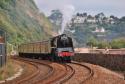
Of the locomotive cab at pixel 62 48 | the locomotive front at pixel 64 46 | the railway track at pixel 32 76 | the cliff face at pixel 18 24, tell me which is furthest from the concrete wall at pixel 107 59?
the cliff face at pixel 18 24

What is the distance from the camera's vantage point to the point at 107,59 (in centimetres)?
4522

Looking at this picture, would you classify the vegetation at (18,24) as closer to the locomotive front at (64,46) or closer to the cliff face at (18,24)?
the cliff face at (18,24)

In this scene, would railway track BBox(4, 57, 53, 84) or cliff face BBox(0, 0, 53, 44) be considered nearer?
railway track BBox(4, 57, 53, 84)

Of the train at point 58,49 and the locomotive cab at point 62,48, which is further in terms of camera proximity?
the train at point 58,49

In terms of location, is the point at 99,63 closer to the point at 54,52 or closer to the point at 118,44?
the point at 54,52

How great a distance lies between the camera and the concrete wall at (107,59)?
4079cm

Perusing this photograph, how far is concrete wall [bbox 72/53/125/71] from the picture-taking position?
40.8 meters

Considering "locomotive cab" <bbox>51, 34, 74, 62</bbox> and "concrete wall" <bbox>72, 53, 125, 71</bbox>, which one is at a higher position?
"locomotive cab" <bbox>51, 34, 74, 62</bbox>

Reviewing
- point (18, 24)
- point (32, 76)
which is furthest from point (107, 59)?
point (18, 24)

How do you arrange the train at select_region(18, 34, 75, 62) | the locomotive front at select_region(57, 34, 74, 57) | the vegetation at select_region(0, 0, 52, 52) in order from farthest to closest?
the vegetation at select_region(0, 0, 52, 52) < the train at select_region(18, 34, 75, 62) < the locomotive front at select_region(57, 34, 74, 57)

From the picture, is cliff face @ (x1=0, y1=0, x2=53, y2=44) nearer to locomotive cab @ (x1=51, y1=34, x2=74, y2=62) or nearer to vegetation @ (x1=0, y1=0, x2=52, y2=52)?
vegetation @ (x1=0, y1=0, x2=52, y2=52)

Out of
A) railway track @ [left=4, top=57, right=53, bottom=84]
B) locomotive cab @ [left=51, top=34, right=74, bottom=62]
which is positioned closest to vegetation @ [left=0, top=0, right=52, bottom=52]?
locomotive cab @ [left=51, top=34, right=74, bottom=62]

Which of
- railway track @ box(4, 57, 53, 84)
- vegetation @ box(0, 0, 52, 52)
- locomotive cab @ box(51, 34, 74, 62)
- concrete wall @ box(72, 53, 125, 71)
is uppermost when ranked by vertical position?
vegetation @ box(0, 0, 52, 52)

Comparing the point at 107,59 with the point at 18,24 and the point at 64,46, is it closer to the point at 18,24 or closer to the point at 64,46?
the point at 64,46
